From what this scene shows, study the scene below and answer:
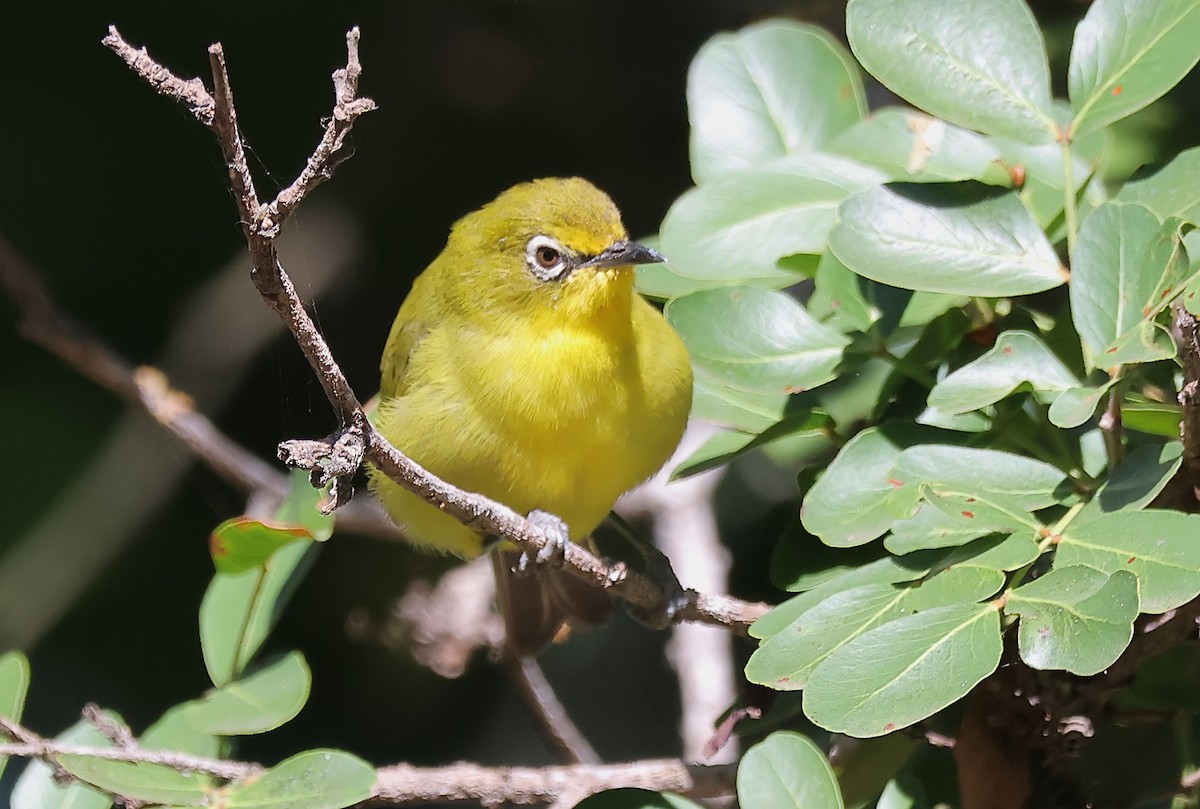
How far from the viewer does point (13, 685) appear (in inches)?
76.0

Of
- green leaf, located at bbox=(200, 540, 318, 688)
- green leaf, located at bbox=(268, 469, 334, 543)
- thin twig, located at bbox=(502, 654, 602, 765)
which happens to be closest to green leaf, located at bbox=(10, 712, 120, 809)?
green leaf, located at bbox=(200, 540, 318, 688)

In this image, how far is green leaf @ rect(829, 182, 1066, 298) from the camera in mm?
1613

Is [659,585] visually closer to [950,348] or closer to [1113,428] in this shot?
[950,348]

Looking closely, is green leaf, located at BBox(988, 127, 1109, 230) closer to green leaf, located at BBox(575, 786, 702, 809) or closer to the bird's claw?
the bird's claw

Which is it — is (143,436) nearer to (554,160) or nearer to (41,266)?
(41,266)

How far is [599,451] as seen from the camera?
2.38 meters

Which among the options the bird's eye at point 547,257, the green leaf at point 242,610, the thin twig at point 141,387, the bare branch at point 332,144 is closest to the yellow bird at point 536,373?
the bird's eye at point 547,257

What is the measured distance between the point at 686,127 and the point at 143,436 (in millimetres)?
2098

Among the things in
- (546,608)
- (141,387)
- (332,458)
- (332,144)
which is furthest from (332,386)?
(141,387)

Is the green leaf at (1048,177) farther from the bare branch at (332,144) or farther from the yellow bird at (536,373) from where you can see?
the bare branch at (332,144)

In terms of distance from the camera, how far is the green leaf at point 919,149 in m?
1.94

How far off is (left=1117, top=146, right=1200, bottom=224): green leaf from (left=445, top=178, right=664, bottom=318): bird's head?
3.21 ft

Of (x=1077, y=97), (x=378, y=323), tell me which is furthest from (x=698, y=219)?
(x=378, y=323)

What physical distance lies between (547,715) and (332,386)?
157cm
